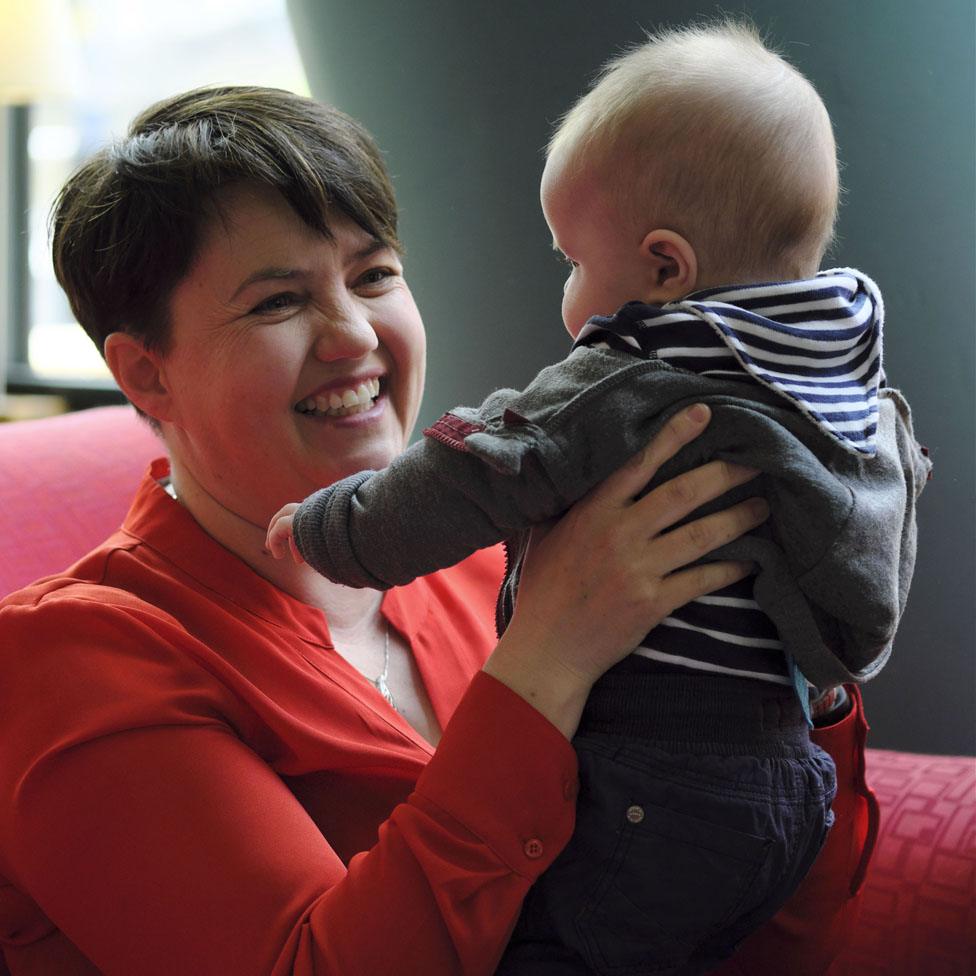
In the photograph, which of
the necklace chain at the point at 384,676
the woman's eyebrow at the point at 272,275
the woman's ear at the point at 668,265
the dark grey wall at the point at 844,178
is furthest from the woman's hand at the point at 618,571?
the dark grey wall at the point at 844,178

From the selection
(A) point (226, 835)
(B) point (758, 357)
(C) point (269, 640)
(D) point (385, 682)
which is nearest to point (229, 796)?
(A) point (226, 835)

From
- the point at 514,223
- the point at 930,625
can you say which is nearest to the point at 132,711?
the point at 514,223

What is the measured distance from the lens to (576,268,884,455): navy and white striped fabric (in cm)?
95

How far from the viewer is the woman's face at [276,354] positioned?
1307mm

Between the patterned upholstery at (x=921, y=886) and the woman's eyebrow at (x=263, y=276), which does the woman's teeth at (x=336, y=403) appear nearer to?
the woman's eyebrow at (x=263, y=276)

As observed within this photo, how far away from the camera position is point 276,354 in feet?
4.28

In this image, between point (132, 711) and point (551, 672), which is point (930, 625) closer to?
point (551, 672)

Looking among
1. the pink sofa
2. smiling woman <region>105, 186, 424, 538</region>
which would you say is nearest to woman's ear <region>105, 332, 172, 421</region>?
smiling woman <region>105, 186, 424, 538</region>

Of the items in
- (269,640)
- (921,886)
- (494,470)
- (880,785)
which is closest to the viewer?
(494,470)

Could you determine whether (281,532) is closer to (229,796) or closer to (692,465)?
(229,796)

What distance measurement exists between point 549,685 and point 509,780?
0.29 ft

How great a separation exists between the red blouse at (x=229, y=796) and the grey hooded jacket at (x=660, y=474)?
18 centimetres

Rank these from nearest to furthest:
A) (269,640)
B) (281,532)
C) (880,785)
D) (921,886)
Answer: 1. (281,532)
2. (269,640)
3. (921,886)
4. (880,785)

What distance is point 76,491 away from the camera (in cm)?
176
